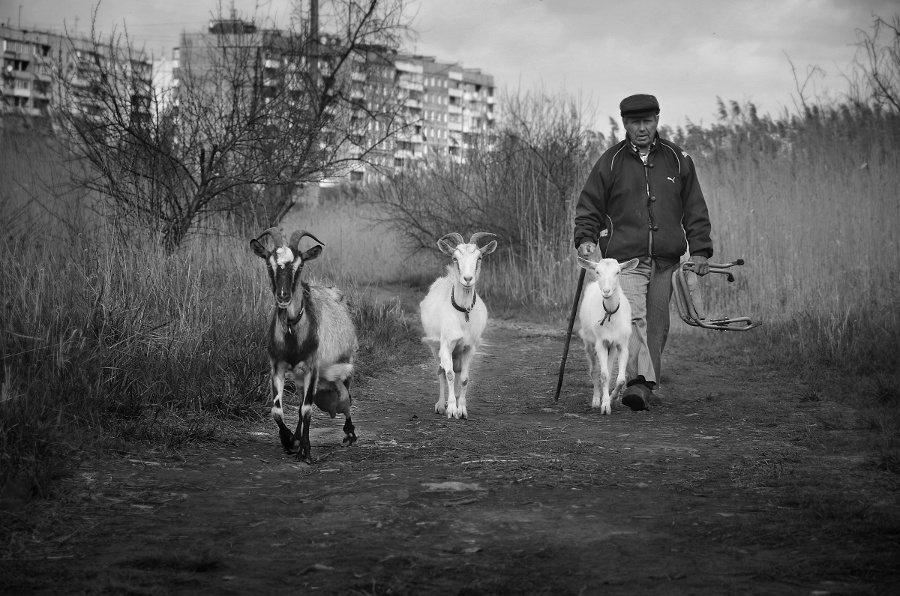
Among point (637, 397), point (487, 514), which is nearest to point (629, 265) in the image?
point (637, 397)

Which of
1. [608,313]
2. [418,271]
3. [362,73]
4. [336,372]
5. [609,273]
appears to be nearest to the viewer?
[336,372]

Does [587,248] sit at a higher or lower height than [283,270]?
higher

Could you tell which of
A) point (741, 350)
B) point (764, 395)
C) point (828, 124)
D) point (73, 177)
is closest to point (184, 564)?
point (764, 395)

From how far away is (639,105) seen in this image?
8617 mm

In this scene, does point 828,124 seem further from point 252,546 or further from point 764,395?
point 252,546

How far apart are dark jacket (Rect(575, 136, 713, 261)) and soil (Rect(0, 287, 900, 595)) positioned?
1.60m

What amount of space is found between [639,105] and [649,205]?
2.91 ft

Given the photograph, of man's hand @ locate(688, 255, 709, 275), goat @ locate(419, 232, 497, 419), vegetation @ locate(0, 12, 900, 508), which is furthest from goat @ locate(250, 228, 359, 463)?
man's hand @ locate(688, 255, 709, 275)

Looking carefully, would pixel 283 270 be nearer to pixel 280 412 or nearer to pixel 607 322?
pixel 280 412

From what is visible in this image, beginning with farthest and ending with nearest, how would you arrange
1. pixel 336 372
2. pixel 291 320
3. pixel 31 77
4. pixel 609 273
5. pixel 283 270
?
1. pixel 31 77
2. pixel 609 273
3. pixel 336 372
4. pixel 291 320
5. pixel 283 270

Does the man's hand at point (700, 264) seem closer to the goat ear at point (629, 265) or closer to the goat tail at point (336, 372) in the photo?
the goat ear at point (629, 265)

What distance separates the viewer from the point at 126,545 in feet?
14.7

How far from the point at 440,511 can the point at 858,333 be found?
23.8ft

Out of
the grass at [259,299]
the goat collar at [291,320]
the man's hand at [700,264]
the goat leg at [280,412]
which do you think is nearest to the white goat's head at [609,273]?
the man's hand at [700,264]
